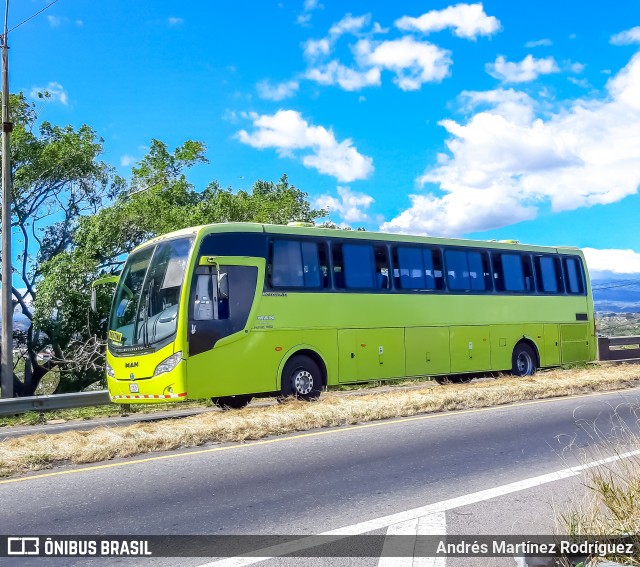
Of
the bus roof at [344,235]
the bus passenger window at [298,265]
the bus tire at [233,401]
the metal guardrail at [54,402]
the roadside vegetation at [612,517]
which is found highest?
the bus roof at [344,235]

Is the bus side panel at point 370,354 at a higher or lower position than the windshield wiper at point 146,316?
lower

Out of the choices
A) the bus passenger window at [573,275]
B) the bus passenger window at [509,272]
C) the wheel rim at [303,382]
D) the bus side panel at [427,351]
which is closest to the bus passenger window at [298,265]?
the wheel rim at [303,382]

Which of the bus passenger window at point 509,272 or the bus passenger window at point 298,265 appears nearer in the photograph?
the bus passenger window at point 298,265

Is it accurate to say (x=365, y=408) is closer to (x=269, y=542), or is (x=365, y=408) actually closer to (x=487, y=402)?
(x=487, y=402)

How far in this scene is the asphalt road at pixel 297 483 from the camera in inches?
230

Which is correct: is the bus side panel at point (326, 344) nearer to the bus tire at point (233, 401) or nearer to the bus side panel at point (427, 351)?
the bus tire at point (233, 401)

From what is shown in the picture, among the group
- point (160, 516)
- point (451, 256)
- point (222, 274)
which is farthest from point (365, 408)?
point (451, 256)

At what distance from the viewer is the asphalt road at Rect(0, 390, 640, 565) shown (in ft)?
19.1

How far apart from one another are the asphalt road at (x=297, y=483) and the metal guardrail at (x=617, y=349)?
17177 mm

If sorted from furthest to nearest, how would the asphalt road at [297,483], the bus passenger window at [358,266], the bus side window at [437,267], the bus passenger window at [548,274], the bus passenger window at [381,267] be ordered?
the bus passenger window at [548,274] < the bus side window at [437,267] < the bus passenger window at [381,267] < the bus passenger window at [358,266] < the asphalt road at [297,483]

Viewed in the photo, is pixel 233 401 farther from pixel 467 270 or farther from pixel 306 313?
pixel 467 270

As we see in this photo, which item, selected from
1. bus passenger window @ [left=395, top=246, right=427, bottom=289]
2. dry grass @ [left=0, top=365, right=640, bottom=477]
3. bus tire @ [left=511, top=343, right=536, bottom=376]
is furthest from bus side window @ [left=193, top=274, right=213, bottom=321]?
bus tire @ [left=511, top=343, right=536, bottom=376]

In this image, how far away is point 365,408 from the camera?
11.9 m

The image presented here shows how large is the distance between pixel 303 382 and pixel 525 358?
833 cm
